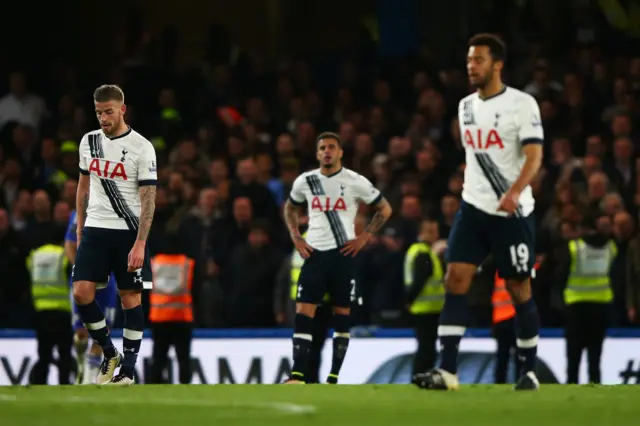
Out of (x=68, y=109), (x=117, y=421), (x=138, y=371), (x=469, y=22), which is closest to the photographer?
(x=117, y=421)

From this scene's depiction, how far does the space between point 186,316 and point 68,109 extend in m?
6.34

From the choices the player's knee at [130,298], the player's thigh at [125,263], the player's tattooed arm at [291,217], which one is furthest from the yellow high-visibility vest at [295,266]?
the player's thigh at [125,263]

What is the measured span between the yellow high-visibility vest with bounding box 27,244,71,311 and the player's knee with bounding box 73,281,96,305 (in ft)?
17.5

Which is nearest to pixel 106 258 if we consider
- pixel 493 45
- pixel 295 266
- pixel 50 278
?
pixel 493 45

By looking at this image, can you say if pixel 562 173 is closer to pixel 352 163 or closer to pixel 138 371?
pixel 352 163

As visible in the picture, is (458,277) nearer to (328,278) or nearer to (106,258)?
(106,258)

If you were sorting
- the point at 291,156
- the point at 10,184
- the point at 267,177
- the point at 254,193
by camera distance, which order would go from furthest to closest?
1. the point at 10,184
2. the point at 291,156
3. the point at 267,177
4. the point at 254,193

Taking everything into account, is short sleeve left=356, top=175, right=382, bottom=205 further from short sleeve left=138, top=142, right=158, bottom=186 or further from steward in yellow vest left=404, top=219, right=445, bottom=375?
short sleeve left=138, top=142, right=158, bottom=186

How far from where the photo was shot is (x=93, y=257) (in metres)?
11.4

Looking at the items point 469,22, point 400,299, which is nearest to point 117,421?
point 400,299

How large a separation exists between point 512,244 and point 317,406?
6.97ft

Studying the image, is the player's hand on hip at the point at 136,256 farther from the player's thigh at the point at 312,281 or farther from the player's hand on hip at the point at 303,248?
the player's hand on hip at the point at 303,248

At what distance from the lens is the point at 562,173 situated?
712 inches

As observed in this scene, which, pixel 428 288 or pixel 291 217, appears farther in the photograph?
pixel 428 288
